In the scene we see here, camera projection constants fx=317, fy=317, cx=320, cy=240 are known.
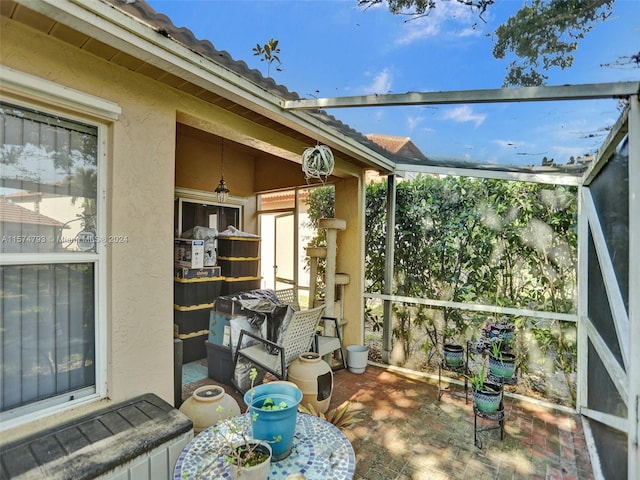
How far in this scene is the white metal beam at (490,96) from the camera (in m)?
1.65

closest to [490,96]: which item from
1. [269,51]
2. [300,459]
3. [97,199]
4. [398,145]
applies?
[269,51]

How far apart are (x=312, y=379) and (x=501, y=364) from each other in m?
2.00

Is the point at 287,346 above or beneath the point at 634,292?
beneath

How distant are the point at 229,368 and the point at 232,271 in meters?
1.55

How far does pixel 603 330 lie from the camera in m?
2.67

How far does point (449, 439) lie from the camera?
2.93m

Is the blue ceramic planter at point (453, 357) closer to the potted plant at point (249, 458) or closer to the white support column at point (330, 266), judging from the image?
the white support column at point (330, 266)

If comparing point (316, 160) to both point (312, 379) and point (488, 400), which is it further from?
point (488, 400)

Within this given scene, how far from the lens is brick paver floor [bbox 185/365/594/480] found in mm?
2531

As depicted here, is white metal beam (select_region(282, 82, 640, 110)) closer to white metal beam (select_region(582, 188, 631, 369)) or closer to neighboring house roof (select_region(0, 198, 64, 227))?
A: white metal beam (select_region(582, 188, 631, 369))

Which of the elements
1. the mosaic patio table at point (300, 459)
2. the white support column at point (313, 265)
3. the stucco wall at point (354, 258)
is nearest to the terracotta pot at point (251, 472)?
the mosaic patio table at point (300, 459)

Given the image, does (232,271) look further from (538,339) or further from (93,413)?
(538,339)

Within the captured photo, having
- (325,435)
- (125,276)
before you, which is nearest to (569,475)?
(325,435)

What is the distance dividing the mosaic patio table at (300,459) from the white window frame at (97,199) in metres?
0.87
